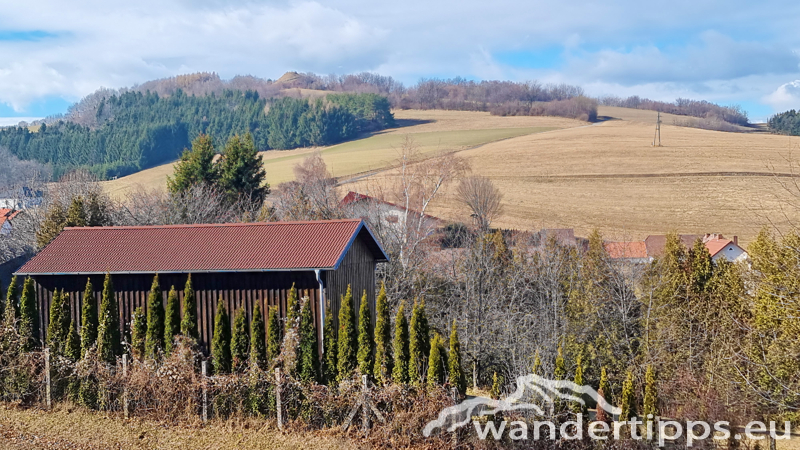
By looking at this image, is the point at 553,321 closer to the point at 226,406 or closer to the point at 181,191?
the point at 226,406

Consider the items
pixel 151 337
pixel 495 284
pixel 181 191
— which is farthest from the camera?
pixel 181 191

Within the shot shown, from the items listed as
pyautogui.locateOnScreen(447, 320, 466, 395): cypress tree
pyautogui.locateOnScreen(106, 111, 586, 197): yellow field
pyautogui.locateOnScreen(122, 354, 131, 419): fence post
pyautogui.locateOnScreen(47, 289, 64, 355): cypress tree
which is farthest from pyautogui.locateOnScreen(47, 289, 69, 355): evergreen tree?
pyautogui.locateOnScreen(106, 111, 586, 197): yellow field

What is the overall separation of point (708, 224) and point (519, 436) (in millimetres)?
40426

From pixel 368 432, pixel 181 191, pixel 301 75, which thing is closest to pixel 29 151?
pixel 181 191

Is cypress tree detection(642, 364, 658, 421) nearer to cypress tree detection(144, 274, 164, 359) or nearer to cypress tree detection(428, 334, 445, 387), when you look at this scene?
cypress tree detection(428, 334, 445, 387)

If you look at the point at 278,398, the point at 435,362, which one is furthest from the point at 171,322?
the point at 435,362

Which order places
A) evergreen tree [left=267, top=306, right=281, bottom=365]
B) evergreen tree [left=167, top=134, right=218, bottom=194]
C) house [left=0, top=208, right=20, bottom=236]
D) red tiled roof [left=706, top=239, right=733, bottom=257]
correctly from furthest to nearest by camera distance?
1. red tiled roof [left=706, top=239, right=733, bottom=257]
2. house [left=0, top=208, right=20, bottom=236]
3. evergreen tree [left=167, top=134, right=218, bottom=194]
4. evergreen tree [left=267, top=306, right=281, bottom=365]

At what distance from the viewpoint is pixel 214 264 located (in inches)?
606

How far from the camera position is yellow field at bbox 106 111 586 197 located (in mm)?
69938

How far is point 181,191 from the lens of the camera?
37.3 m

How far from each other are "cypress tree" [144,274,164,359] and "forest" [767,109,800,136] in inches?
3612

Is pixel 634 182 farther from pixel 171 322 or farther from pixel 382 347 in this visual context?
pixel 171 322

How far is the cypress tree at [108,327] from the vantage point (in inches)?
588

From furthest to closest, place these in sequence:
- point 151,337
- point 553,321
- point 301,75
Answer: point 301,75, point 553,321, point 151,337
